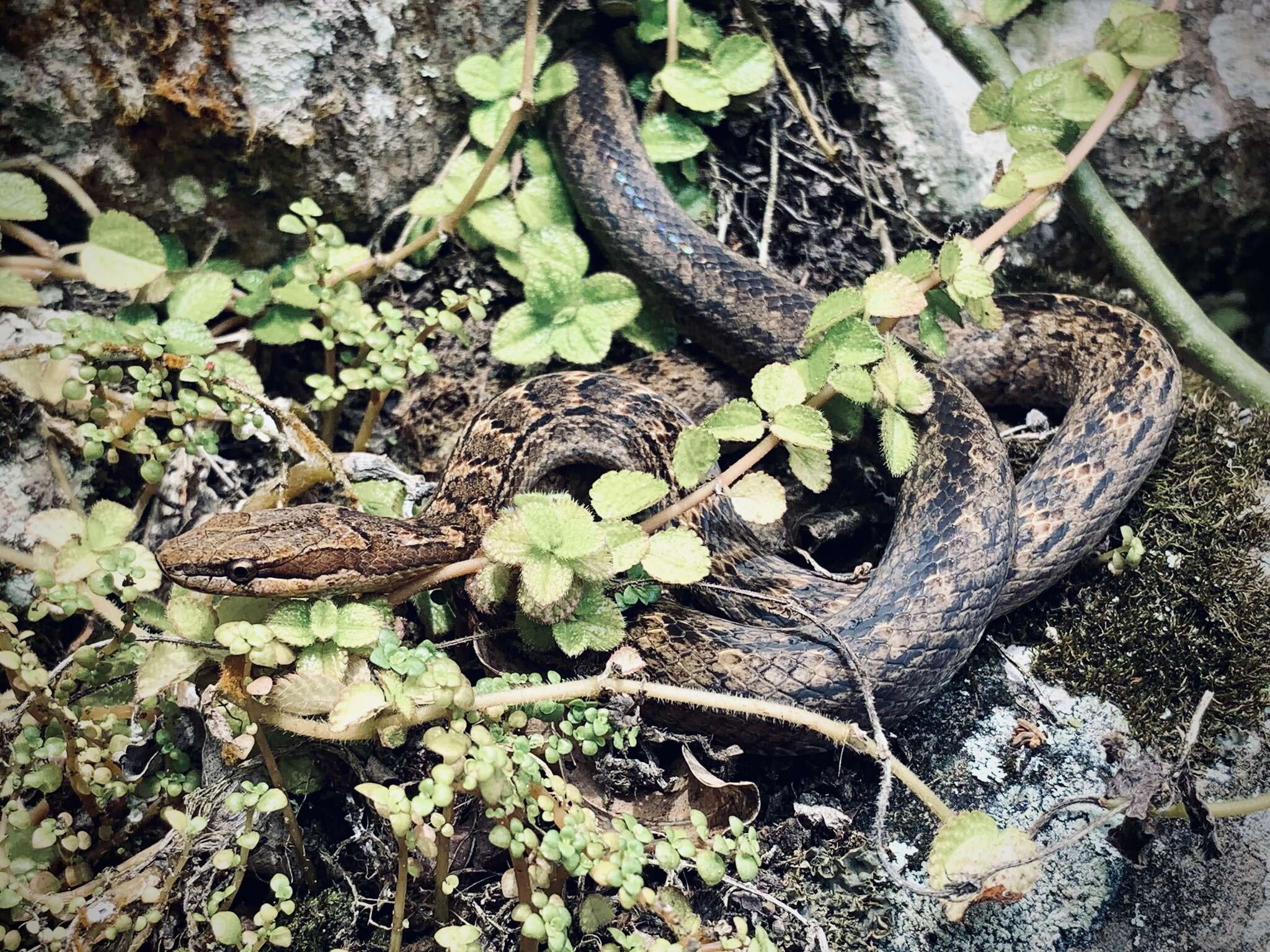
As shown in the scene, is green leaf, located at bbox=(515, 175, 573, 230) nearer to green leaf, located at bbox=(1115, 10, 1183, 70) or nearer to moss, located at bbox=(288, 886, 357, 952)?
green leaf, located at bbox=(1115, 10, 1183, 70)

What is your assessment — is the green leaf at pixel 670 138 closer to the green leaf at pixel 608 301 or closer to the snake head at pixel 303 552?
the green leaf at pixel 608 301

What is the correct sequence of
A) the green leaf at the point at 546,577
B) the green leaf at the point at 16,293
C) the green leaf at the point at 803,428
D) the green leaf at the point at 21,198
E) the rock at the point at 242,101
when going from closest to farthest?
the green leaf at the point at 546,577
the green leaf at the point at 803,428
the green leaf at the point at 16,293
the green leaf at the point at 21,198
the rock at the point at 242,101

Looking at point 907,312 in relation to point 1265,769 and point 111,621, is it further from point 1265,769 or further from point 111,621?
point 111,621

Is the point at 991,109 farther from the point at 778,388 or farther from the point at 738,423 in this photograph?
the point at 738,423

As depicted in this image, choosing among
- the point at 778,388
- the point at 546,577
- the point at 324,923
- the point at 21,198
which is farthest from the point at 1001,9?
the point at 324,923

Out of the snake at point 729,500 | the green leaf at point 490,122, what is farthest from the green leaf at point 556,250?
the green leaf at point 490,122

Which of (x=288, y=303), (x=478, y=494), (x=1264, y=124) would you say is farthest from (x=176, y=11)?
(x=1264, y=124)
